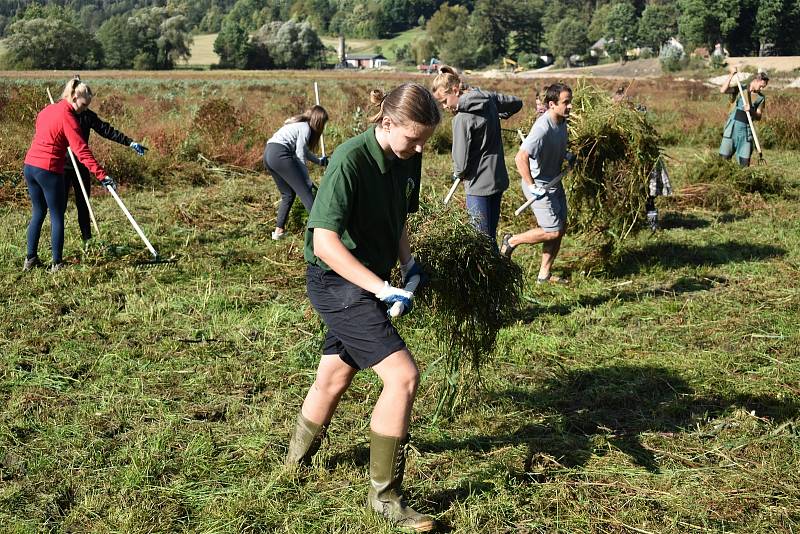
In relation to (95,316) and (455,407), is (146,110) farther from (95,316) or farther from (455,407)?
(455,407)

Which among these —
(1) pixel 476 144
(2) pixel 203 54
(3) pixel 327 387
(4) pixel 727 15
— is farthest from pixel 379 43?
(3) pixel 327 387

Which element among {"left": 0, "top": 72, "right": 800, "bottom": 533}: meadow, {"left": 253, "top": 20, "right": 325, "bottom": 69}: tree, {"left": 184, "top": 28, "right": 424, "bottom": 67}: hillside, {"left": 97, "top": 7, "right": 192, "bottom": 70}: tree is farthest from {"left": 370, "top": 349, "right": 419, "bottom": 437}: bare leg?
{"left": 184, "top": 28, "right": 424, "bottom": 67}: hillside

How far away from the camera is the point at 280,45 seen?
8550 centimetres

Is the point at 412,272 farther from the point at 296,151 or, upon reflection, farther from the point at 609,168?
the point at 296,151

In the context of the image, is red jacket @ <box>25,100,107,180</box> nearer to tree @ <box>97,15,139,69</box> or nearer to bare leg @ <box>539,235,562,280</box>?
bare leg @ <box>539,235,562,280</box>

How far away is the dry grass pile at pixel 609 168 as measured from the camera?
676 cm

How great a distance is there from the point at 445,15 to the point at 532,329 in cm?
12943

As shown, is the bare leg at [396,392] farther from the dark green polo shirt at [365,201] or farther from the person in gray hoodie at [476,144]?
the person in gray hoodie at [476,144]

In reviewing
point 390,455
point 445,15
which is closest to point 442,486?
point 390,455

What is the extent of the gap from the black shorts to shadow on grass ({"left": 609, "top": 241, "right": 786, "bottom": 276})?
4.59m

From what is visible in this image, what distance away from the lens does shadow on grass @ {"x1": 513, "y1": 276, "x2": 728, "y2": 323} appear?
→ 20.0ft

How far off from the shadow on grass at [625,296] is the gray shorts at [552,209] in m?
0.65

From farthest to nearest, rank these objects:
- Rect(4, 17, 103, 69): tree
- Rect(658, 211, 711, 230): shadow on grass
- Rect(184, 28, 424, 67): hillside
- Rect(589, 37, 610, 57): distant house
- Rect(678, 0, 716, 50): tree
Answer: Rect(589, 37, 610, 57): distant house < Rect(184, 28, 424, 67): hillside < Rect(678, 0, 716, 50): tree < Rect(4, 17, 103, 69): tree < Rect(658, 211, 711, 230): shadow on grass

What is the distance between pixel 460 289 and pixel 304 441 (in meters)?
1.04
